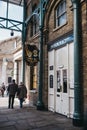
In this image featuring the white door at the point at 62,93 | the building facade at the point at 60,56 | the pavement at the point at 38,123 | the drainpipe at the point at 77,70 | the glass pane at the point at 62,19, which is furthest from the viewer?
the glass pane at the point at 62,19

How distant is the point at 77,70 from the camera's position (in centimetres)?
843

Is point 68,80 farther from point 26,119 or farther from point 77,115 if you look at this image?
point 26,119

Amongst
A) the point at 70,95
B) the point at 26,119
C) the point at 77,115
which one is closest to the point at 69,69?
the point at 70,95

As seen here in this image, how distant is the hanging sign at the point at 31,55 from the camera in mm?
12211

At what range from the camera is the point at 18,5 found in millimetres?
17000

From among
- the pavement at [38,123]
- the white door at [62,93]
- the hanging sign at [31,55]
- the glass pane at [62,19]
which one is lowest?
the pavement at [38,123]

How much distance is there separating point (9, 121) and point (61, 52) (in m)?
4.32

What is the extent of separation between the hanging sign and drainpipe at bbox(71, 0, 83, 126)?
4.12 m

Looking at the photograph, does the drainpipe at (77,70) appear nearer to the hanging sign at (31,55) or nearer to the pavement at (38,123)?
the pavement at (38,123)

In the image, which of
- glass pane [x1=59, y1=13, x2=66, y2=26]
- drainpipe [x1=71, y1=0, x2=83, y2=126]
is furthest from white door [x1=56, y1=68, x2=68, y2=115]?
glass pane [x1=59, y1=13, x2=66, y2=26]

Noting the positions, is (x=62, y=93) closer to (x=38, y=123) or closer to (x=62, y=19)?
(x=38, y=123)

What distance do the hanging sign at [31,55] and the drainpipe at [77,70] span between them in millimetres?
4116

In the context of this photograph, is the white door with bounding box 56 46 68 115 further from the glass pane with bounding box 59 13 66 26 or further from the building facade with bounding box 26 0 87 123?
the glass pane with bounding box 59 13 66 26

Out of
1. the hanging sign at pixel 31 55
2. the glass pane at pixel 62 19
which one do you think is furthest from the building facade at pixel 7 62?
the glass pane at pixel 62 19
